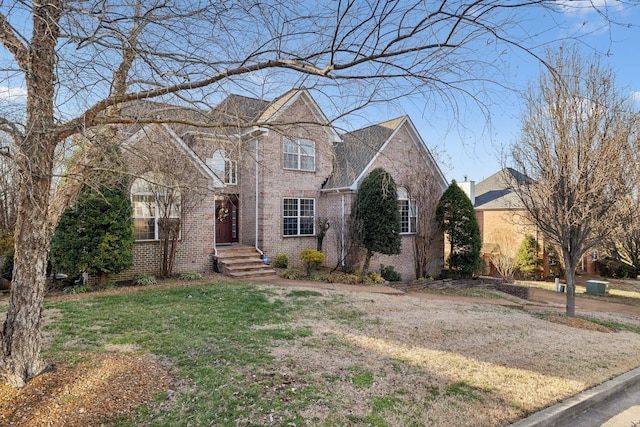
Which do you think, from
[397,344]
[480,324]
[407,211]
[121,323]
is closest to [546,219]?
[480,324]

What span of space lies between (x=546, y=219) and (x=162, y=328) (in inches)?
381

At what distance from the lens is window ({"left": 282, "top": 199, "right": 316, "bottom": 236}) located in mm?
15547

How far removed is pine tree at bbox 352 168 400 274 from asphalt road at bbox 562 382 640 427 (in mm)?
9180

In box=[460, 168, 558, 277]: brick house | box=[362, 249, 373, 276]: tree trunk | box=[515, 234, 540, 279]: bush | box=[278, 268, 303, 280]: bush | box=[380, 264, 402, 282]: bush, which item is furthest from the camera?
box=[460, 168, 558, 277]: brick house

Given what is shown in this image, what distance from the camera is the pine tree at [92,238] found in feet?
31.9

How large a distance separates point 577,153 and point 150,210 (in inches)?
496

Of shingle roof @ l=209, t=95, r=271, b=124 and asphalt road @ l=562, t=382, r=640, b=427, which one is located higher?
shingle roof @ l=209, t=95, r=271, b=124

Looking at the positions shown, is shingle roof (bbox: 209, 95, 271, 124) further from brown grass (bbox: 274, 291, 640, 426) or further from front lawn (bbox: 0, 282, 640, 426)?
brown grass (bbox: 274, 291, 640, 426)

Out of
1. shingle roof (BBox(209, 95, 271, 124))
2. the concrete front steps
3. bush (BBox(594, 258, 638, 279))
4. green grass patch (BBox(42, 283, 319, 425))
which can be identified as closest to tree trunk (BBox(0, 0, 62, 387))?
green grass patch (BBox(42, 283, 319, 425))

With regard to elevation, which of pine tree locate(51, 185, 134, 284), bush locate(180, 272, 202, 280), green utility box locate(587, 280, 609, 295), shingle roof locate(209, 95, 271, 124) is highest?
shingle roof locate(209, 95, 271, 124)

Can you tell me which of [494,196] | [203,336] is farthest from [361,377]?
[494,196]

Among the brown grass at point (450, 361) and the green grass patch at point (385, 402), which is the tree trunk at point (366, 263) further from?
the green grass patch at point (385, 402)

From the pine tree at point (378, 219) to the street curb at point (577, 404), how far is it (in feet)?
28.8

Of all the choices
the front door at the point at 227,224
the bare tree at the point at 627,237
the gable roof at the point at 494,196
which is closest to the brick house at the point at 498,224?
the gable roof at the point at 494,196
